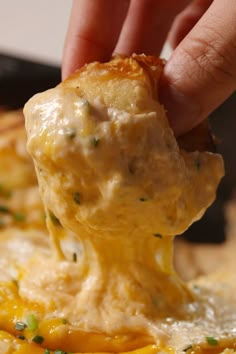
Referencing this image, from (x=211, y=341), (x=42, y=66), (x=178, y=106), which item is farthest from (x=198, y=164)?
(x=42, y=66)

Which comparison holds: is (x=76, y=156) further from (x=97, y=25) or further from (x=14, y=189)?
(x=14, y=189)

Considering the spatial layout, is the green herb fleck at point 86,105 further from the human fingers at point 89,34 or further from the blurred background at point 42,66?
the blurred background at point 42,66

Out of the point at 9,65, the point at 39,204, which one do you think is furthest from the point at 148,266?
the point at 9,65

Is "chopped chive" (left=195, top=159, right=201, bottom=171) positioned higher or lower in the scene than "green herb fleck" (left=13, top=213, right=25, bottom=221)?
higher

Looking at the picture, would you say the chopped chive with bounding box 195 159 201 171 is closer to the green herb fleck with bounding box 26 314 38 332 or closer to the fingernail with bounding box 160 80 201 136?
the fingernail with bounding box 160 80 201 136

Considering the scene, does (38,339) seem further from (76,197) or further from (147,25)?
(147,25)

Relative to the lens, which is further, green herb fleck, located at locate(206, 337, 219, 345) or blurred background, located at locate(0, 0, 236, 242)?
blurred background, located at locate(0, 0, 236, 242)

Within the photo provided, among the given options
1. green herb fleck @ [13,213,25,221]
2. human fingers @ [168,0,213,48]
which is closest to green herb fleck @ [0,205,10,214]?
green herb fleck @ [13,213,25,221]
